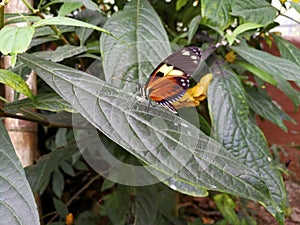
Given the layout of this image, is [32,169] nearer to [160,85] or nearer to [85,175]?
[160,85]

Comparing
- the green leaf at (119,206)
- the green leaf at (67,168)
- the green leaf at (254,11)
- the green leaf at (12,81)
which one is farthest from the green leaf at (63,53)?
the green leaf at (67,168)

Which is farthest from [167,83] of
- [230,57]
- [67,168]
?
[67,168]

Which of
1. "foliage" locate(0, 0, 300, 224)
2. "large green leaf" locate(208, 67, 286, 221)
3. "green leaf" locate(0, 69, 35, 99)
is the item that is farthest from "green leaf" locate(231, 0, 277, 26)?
"green leaf" locate(0, 69, 35, 99)

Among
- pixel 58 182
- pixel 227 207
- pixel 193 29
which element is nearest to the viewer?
pixel 193 29

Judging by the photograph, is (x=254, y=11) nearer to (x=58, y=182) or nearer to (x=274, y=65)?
(x=274, y=65)

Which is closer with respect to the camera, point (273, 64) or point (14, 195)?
point (14, 195)

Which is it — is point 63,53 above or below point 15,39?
below

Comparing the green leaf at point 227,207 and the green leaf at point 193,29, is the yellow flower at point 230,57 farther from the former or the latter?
the green leaf at point 227,207
